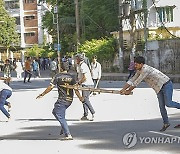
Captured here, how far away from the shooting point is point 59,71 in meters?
10.2

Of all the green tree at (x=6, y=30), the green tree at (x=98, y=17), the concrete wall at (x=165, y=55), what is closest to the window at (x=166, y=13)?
the green tree at (x=98, y=17)

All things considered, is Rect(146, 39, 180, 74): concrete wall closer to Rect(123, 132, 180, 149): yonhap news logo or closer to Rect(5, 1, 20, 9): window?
Rect(123, 132, 180, 149): yonhap news logo

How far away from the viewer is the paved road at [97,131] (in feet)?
29.4

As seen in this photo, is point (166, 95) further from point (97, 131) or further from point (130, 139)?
point (97, 131)

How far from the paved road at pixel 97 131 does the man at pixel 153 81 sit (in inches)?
23.5

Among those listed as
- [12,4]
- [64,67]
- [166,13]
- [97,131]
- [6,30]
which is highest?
[12,4]

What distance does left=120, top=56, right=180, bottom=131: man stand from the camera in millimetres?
9938

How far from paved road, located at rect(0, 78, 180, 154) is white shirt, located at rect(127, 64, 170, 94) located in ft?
3.13

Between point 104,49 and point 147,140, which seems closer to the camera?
point 147,140

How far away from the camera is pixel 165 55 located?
3488 centimetres

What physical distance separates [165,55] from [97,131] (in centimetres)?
2462

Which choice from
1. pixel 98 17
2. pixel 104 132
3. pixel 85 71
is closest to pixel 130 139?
pixel 104 132

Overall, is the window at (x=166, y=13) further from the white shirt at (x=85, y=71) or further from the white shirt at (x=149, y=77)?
the white shirt at (x=149, y=77)

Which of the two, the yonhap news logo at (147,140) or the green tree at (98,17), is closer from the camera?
the yonhap news logo at (147,140)
